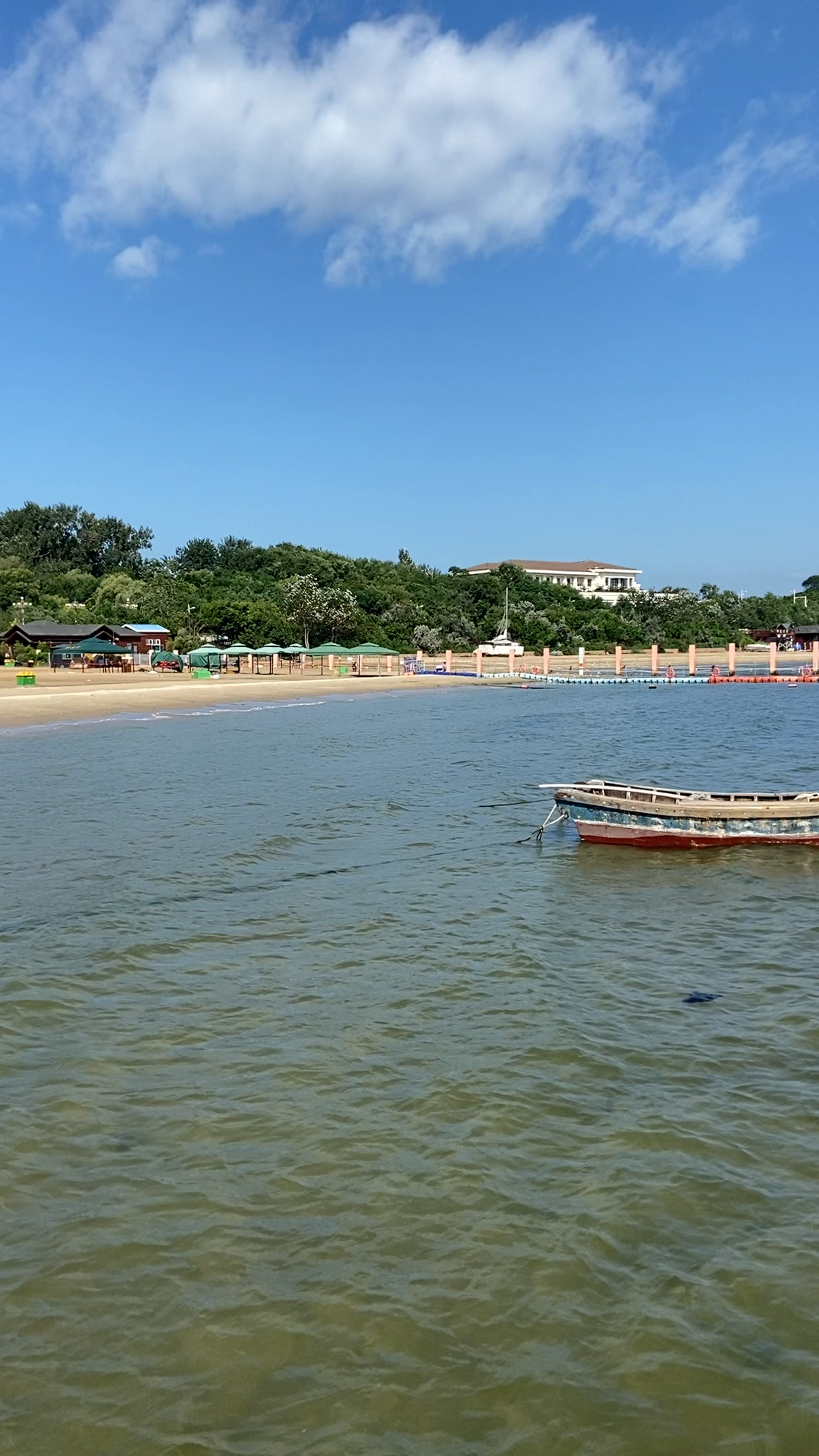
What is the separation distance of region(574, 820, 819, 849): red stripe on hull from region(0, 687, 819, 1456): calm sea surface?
4.15 feet

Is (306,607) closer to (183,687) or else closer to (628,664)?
(183,687)

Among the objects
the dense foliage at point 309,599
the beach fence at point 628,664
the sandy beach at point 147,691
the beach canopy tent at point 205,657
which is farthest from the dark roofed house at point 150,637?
the beach fence at point 628,664

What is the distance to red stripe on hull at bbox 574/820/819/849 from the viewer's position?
1374 centimetres

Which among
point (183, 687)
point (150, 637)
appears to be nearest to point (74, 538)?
point (150, 637)

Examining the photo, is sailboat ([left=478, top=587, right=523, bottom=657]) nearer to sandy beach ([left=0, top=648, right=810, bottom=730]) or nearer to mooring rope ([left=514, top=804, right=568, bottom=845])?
sandy beach ([left=0, top=648, right=810, bottom=730])

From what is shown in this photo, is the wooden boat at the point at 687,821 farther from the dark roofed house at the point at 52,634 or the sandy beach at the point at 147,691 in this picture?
the dark roofed house at the point at 52,634

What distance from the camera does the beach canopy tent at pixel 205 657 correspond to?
65.8 metres

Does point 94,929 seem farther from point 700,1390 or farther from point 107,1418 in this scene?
point 700,1390

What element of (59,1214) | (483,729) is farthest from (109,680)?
(59,1214)

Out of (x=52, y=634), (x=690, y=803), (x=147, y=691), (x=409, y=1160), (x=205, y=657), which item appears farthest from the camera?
(x=52, y=634)

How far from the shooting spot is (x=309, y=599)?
253 feet

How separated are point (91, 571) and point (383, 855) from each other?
106m

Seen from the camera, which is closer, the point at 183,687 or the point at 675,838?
the point at 675,838

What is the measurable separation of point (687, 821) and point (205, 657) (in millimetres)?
55553
